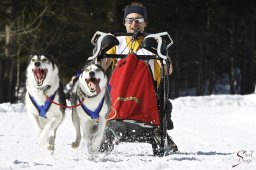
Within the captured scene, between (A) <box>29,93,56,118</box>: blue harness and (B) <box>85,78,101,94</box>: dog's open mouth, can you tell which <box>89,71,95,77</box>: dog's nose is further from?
(A) <box>29,93,56,118</box>: blue harness

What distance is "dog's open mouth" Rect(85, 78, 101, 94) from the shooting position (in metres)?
6.30

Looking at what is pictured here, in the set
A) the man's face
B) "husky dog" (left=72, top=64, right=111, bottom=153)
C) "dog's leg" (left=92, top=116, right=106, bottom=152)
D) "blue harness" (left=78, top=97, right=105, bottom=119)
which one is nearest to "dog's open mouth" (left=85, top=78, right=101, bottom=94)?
"husky dog" (left=72, top=64, right=111, bottom=153)

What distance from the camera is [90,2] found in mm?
26219

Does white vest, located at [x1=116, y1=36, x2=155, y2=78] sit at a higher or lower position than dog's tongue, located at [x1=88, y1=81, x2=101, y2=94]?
higher

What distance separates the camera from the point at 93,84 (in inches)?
248

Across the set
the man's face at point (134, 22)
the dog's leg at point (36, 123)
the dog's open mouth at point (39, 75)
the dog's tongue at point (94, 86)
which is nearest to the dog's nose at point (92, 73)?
the dog's tongue at point (94, 86)

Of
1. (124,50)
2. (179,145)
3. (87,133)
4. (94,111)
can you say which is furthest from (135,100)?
(179,145)

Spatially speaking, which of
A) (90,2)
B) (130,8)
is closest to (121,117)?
(130,8)

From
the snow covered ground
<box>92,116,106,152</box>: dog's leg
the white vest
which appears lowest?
the snow covered ground

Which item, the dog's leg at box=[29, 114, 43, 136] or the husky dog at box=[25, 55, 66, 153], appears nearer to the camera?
the husky dog at box=[25, 55, 66, 153]

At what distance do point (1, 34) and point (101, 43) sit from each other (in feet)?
58.1

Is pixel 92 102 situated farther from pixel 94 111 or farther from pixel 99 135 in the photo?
pixel 99 135

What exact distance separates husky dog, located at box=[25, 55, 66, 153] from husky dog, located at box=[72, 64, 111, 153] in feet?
0.74

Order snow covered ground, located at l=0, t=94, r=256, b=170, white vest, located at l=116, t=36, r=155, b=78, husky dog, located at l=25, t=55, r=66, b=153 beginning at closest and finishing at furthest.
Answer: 1. snow covered ground, located at l=0, t=94, r=256, b=170
2. husky dog, located at l=25, t=55, r=66, b=153
3. white vest, located at l=116, t=36, r=155, b=78
